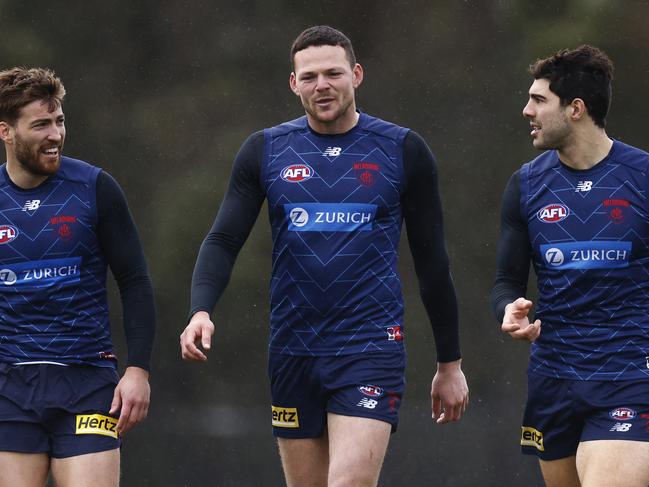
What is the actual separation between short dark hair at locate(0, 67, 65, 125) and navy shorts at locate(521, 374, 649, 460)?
7.39 ft

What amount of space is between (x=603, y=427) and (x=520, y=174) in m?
1.10

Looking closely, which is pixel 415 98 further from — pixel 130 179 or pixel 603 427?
pixel 603 427

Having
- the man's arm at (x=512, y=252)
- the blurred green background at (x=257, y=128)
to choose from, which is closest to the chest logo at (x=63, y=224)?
the man's arm at (x=512, y=252)

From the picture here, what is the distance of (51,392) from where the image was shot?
5895 millimetres

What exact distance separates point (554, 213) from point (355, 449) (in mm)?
1261

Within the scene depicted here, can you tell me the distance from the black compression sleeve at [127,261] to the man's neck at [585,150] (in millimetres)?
1789

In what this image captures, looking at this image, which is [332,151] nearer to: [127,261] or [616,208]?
[127,261]

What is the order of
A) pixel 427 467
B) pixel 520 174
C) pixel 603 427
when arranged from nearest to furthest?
pixel 603 427
pixel 520 174
pixel 427 467

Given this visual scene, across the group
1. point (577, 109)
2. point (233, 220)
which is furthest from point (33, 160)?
point (577, 109)

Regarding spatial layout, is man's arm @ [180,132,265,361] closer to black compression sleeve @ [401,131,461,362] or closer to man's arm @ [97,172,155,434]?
man's arm @ [97,172,155,434]

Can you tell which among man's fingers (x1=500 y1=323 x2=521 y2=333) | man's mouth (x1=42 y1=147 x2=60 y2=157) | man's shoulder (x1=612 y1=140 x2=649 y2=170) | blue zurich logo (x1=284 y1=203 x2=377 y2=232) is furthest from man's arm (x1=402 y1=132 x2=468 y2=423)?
man's mouth (x1=42 y1=147 x2=60 y2=157)

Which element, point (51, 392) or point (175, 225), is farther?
point (175, 225)

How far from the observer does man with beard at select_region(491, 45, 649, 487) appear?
589 cm

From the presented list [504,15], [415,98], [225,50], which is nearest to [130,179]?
[225,50]
